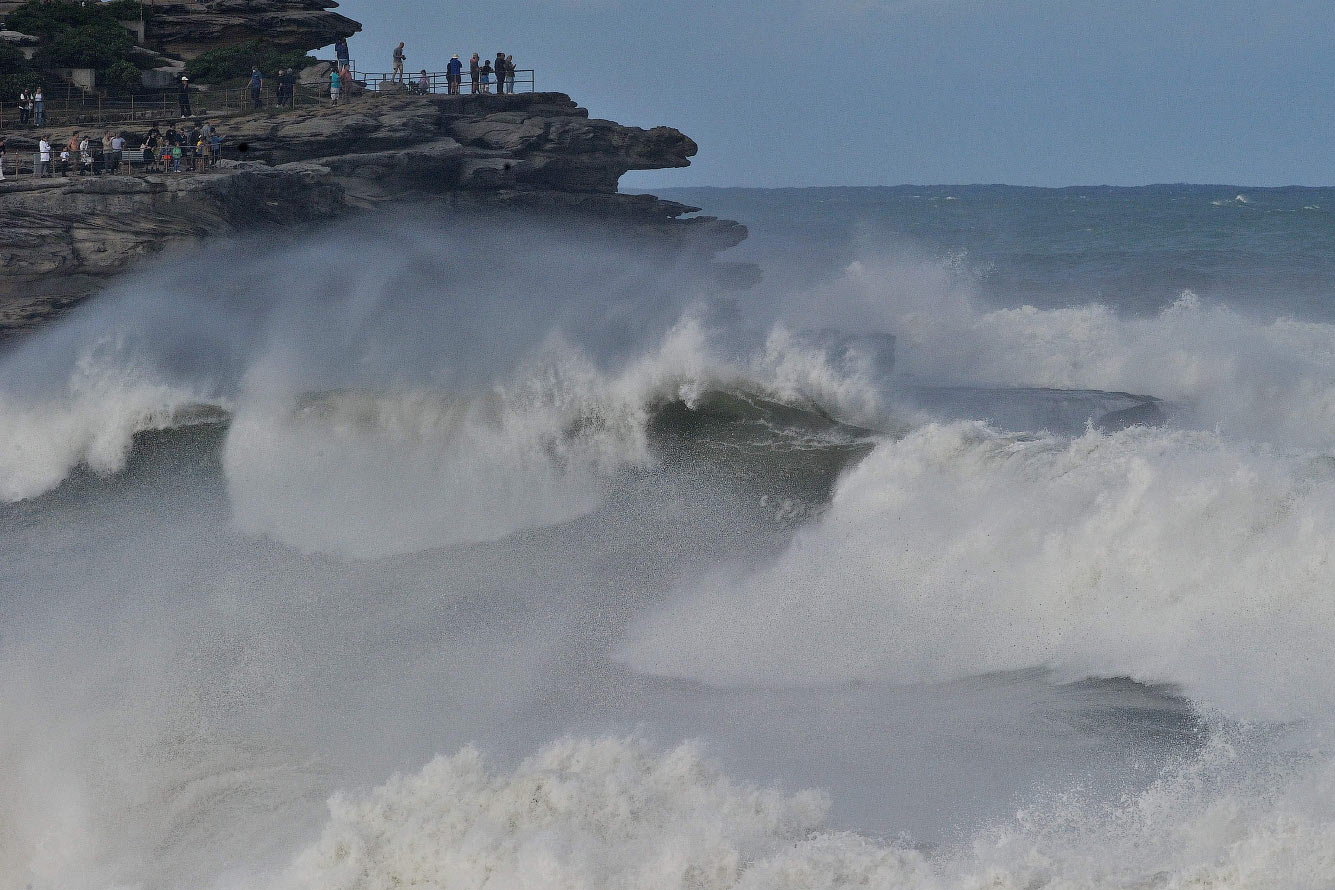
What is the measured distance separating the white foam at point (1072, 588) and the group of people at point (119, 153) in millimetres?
13734

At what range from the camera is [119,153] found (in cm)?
2156

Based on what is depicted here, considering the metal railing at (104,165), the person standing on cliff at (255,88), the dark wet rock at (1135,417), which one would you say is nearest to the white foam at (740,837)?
the dark wet rock at (1135,417)

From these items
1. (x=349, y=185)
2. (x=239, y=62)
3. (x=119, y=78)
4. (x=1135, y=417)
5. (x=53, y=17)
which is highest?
(x=53, y=17)

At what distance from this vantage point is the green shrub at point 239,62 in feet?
91.7

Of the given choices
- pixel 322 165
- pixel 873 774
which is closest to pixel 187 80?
pixel 322 165

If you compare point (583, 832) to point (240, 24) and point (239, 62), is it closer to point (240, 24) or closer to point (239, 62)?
point (239, 62)

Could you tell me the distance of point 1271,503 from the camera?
12180mm

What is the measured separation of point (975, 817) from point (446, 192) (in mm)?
19058

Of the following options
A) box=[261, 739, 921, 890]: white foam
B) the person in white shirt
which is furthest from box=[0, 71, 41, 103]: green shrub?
box=[261, 739, 921, 890]: white foam

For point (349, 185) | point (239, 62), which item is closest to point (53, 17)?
point (239, 62)

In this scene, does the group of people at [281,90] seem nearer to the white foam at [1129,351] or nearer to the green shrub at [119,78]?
the green shrub at [119,78]

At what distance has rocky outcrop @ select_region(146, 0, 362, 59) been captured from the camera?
29047mm

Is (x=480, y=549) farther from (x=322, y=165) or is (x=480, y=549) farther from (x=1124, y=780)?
(x=322, y=165)

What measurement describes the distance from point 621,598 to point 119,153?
13.6 meters
